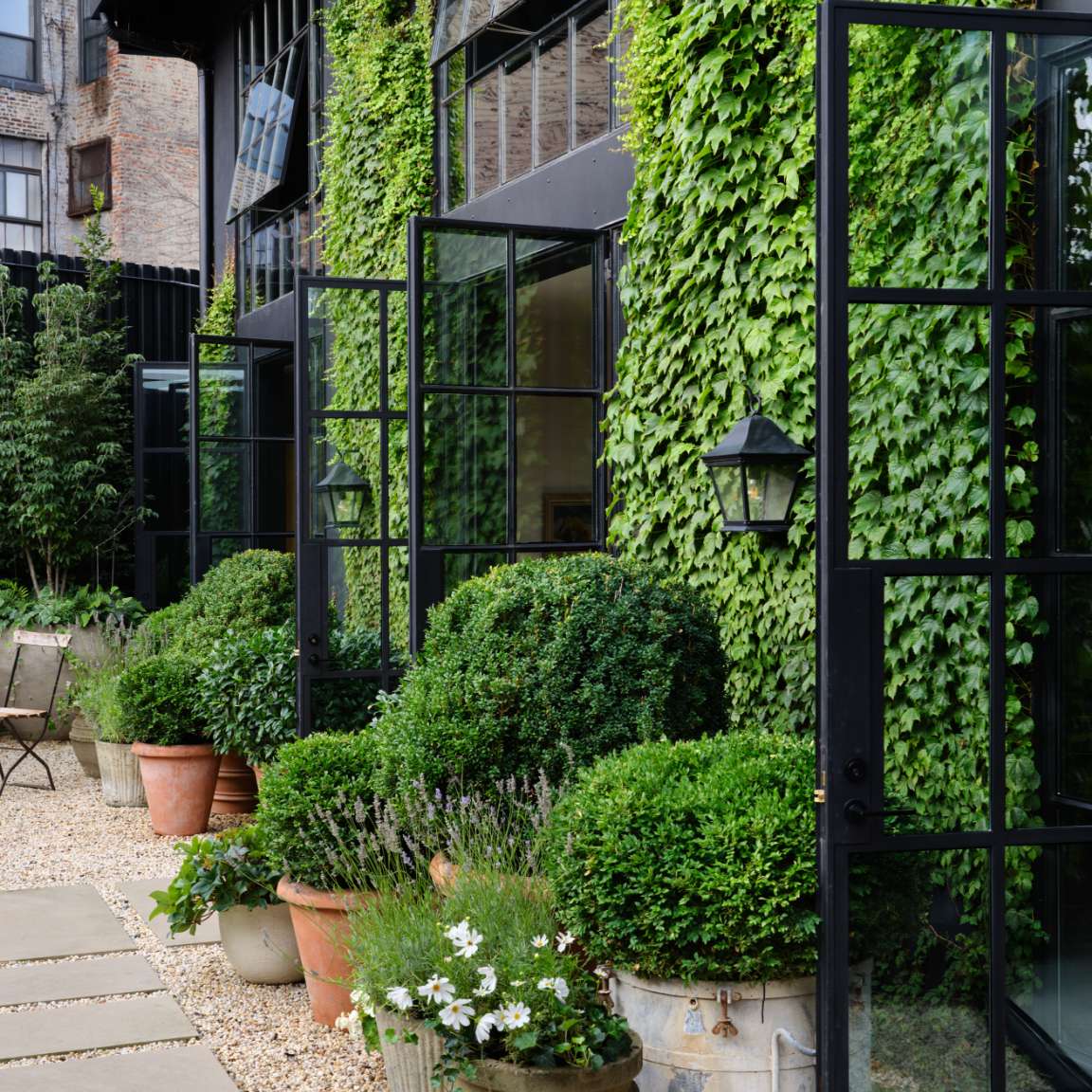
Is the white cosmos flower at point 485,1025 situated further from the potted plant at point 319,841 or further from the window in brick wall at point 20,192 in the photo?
the window in brick wall at point 20,192

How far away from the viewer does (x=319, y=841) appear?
4.27m

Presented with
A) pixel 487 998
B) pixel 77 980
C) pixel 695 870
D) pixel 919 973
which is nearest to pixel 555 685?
pixel 695 870

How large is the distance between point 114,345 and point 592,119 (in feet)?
25.7

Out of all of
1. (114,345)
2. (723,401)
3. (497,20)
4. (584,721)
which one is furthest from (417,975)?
(114,345)

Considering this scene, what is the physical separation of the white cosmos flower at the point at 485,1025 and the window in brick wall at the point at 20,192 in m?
20.0

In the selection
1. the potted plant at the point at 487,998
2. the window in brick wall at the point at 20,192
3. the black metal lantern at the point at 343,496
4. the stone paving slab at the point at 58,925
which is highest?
the window in brick wall at the point at 20,192

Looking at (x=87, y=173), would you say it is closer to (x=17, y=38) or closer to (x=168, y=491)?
(x=17, y=38)

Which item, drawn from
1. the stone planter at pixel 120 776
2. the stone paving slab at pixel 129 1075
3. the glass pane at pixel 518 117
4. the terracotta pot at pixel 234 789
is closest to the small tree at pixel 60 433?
the stone planter at pixel 120 776

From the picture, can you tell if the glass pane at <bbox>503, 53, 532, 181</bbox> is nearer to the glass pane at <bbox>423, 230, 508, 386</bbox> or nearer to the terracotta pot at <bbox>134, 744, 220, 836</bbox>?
the glass pane at <bbox>423, 230, 508, 386</bbox>

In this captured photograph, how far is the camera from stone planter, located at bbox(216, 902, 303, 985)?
452cm

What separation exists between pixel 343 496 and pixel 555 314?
143 cm

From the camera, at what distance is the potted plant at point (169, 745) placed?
6.82 m

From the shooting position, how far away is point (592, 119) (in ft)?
21.5

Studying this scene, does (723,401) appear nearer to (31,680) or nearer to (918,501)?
(918,501)
